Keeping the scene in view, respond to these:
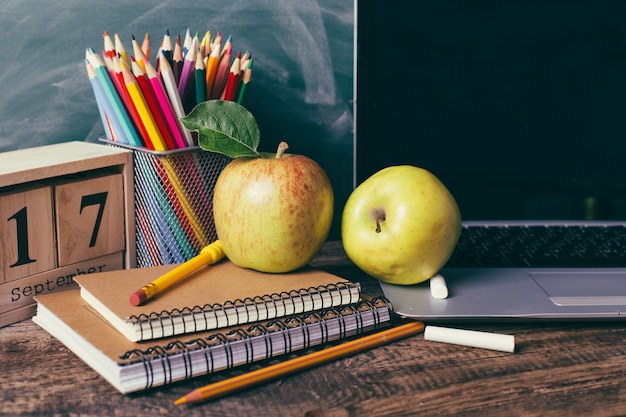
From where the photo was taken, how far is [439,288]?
2.29 feet

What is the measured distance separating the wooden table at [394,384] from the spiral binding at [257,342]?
2cm

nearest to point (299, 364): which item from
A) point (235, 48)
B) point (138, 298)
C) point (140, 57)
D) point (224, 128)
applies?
point (138, 298)

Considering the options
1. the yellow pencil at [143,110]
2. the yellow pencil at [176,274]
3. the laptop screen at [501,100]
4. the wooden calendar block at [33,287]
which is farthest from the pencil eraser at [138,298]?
the laptop screen at [501,100]

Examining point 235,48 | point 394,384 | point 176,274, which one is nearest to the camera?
point 394,384

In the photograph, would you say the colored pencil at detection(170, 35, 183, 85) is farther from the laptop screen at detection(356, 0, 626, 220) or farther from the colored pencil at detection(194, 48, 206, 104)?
the laptop screen at detection(356, 0, 626, 220)

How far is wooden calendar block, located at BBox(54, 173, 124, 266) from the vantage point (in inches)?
28.6

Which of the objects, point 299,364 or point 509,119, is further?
point 509,119

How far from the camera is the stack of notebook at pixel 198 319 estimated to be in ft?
1.82

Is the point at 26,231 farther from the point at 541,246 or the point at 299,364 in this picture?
the point at 541,246

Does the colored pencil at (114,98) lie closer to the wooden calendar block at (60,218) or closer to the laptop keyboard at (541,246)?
the wooden calendar block at (60,218)

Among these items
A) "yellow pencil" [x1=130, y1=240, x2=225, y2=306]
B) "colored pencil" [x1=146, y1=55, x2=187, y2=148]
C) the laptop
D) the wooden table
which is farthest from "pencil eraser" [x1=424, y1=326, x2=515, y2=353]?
"colored pencil" [x1=146, y1=55, x2=187, y2=148]

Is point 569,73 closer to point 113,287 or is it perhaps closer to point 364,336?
point 364,336

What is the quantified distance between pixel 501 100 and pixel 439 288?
11.4 inches

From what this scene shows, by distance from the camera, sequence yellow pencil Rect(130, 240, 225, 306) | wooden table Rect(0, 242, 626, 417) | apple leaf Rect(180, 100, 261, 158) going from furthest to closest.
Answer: apple leaf Rect(180, 100, 261, 158) → yellow pencil Rect(130, 240, 225, 306) → wooden table Rect(0, 242, 626, 417)
